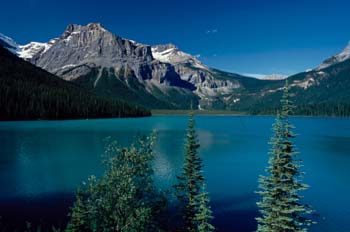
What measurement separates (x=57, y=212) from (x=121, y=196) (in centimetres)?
1776

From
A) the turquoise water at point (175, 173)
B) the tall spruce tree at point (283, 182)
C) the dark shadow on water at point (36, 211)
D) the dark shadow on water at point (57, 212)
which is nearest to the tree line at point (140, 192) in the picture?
the tall spruce tree at point (283, 182)

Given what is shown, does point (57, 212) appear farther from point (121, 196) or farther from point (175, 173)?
point (175, 173)

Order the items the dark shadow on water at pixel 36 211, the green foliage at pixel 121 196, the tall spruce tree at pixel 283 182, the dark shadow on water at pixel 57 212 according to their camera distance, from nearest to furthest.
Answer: the green foliage at pixel 121 196, the tall spruce tree at pixel 283 182, the dark shadow on water at pixel 36 211, the dark shadow on water at pixel 57 212

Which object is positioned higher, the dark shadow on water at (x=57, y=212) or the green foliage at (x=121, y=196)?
the green foliage at (x=121, y=196)

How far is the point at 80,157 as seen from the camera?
66125 mm

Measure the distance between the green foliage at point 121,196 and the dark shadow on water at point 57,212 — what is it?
35.4ft

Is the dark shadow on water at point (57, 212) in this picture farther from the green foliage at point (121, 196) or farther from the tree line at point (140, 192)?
the green foliage at point (121, 196)

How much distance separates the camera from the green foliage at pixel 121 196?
1916cm

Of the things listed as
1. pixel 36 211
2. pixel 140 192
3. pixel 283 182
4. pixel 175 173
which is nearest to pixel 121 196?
pixel 140 192

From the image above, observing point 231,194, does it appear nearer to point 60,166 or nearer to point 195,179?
point 195,179

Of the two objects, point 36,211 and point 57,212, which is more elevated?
point 36,211

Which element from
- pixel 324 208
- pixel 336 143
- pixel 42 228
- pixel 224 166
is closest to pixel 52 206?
pixel 42 228

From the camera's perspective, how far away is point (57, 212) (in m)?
33.4

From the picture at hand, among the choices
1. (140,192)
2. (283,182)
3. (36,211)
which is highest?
(283,182)
